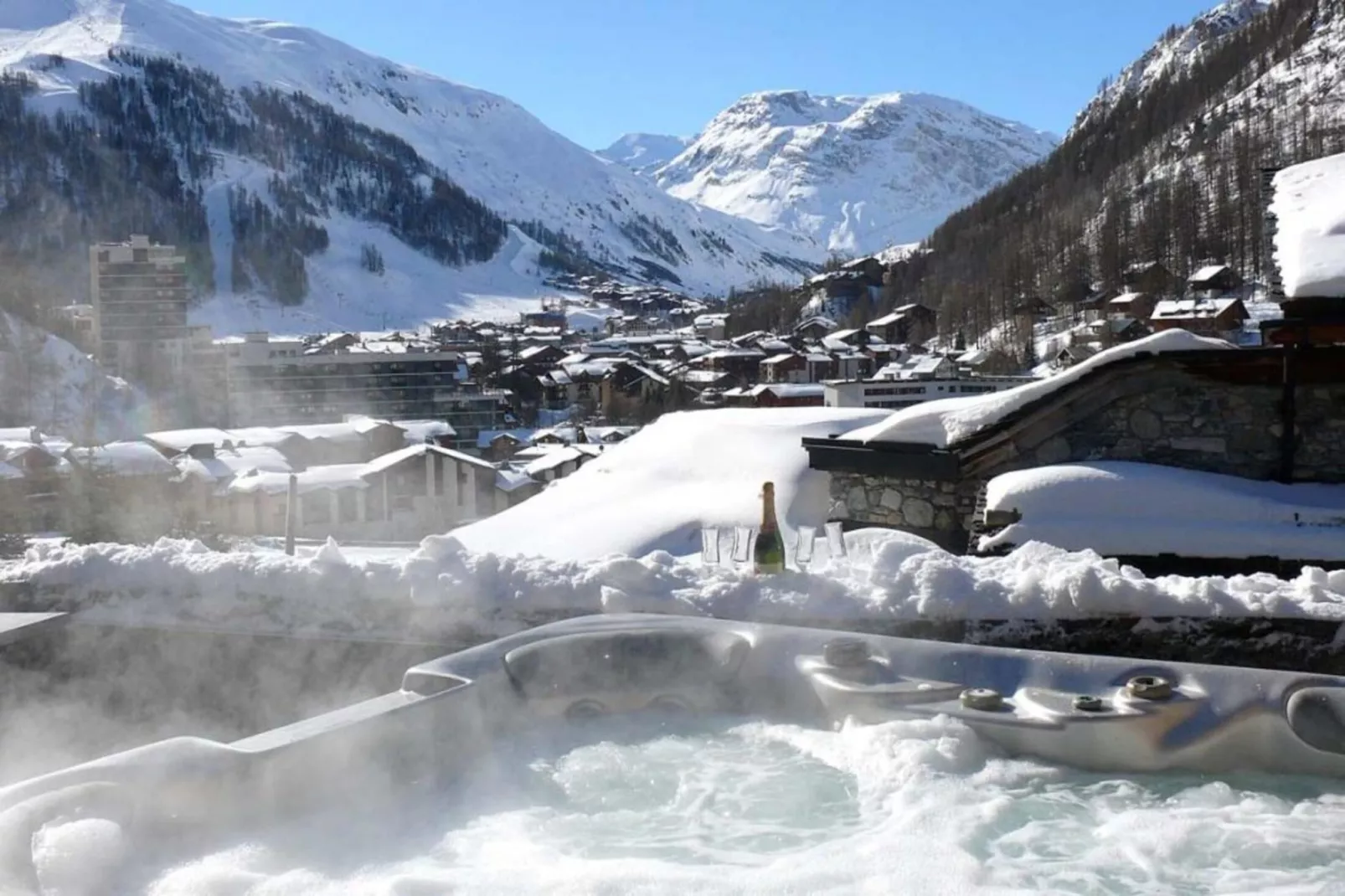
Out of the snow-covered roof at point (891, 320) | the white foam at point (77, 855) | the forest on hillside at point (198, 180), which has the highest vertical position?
the forest on hillside at point (198, 180)

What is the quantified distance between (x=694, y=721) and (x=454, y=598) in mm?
961

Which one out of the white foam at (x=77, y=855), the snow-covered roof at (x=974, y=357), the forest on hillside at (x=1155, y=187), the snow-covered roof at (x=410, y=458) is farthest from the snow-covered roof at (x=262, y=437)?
the forest on hillside at (x=1155, y=187)

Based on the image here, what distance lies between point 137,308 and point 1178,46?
78542mm

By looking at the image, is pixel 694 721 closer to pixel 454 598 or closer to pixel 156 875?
pixel 454 598

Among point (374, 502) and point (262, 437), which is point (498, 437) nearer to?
point (262, 437)

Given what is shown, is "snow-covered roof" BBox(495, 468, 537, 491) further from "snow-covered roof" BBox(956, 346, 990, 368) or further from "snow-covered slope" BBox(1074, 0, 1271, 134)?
"snow-covered slope" BBox(1074, 0, 1271, 134)

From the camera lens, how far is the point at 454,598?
382 cm

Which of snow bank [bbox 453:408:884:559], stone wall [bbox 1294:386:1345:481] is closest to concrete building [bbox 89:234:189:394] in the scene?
snow bank [bbox 453:408:884:559]

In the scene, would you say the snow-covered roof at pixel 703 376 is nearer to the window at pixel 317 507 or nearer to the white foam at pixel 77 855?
the window at pixel 317 507

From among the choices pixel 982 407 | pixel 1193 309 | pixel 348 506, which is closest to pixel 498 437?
pixel 348 506

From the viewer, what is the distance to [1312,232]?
17.9 ft

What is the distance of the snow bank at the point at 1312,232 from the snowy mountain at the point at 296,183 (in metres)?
93.9

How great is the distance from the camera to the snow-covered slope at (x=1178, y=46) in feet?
269

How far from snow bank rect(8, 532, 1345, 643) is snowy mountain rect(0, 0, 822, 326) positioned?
306ft
